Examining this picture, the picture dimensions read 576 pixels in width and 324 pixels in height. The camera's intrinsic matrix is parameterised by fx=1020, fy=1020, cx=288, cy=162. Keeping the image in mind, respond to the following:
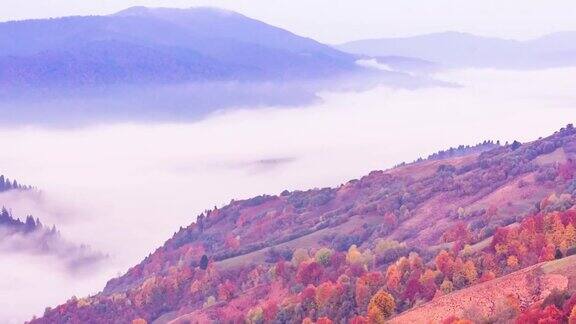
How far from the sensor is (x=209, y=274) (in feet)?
627

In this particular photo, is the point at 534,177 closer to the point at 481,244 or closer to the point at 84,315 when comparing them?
the point at 481,244

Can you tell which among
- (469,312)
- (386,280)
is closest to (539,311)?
(469,312)

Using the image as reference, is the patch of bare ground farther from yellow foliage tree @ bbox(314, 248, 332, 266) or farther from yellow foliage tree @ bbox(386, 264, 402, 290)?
yellow foliage tree @ bbox(314, 248, 332, 266)

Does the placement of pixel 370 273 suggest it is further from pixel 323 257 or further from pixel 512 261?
pixel 323 257

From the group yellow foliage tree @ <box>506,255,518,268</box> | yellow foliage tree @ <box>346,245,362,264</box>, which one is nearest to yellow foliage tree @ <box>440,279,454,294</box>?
yellow foliage tree @ <box>506,255,518,268</box>

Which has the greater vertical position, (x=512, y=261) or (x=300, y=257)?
(x=300, y=257)

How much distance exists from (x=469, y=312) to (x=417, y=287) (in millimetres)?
25626

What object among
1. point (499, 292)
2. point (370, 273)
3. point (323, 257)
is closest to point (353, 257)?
point (323, 257)

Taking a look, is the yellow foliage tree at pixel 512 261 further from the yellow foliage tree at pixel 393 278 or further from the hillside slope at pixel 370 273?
the yellow foliage tree at pixel 393 278

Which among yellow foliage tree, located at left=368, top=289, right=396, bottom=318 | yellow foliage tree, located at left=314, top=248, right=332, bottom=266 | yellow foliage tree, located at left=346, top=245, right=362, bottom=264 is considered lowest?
yellow foliage tree, located at left=368, top=289, right=396, bottom=318

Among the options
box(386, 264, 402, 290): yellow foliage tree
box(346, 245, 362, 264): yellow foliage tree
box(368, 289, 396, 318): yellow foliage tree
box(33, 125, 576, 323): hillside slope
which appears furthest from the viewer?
box(346, 245, 362, 264): yellow foliage tree

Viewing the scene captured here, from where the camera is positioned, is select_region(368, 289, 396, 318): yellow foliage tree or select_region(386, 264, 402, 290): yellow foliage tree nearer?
select_region(368, 289, 396, 318): yellow foliage tree

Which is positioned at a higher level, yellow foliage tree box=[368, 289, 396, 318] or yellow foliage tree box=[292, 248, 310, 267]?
yellow foliage tree box=[292, 248, 310, 267]

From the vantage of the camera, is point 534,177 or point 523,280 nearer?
point 523,280
